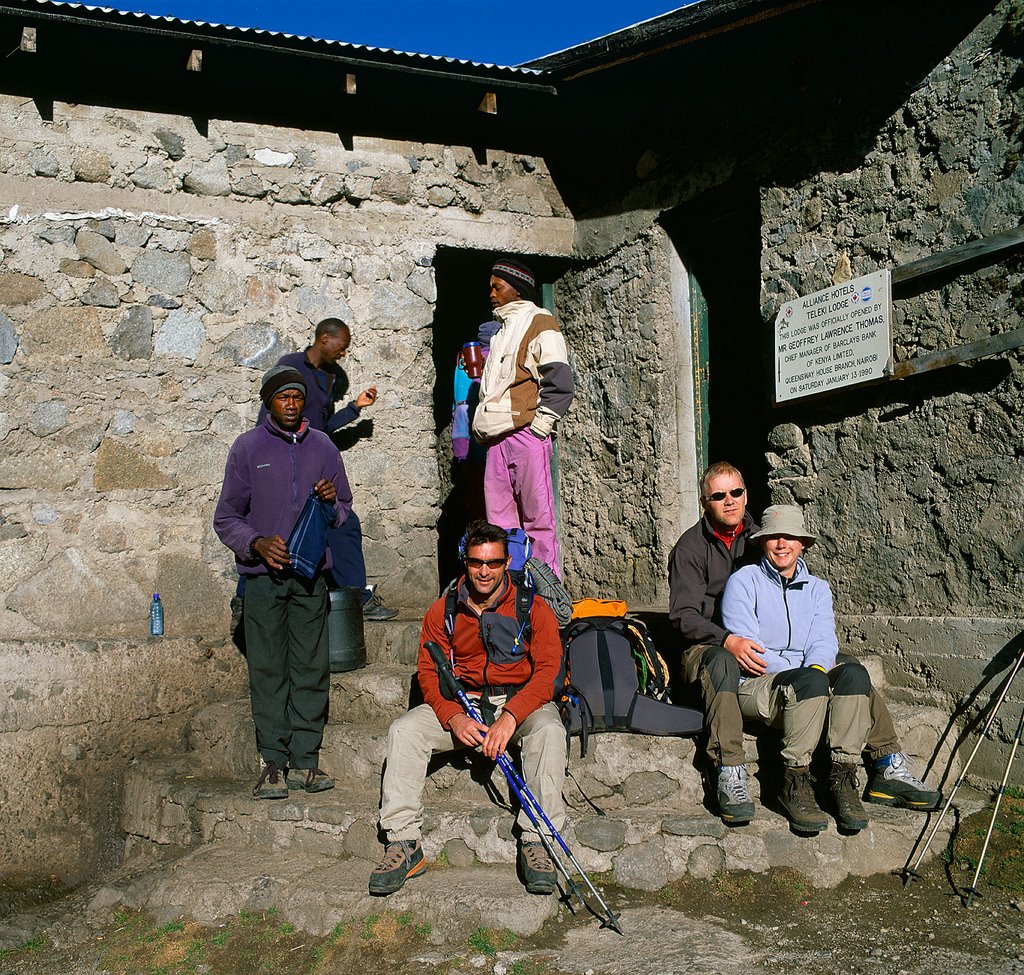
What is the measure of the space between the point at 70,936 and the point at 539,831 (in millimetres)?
1886

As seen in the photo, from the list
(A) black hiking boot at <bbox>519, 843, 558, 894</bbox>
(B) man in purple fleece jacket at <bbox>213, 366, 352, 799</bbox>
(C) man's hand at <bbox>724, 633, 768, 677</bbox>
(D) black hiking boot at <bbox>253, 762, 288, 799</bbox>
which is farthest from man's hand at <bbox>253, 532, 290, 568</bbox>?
(C) man's hand at <bbox>724, 633, 768, 677</bbox>

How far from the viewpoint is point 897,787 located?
4.18 metres

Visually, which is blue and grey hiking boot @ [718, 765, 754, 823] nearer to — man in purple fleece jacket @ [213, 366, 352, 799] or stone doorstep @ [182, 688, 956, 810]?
stone doorstep @ [182, 688, 956, 810]

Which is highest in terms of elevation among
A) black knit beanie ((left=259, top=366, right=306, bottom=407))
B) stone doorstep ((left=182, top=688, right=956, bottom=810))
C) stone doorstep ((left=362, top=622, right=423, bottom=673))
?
black knit beanie ((left=259, top=366, right=306, bottom=407))

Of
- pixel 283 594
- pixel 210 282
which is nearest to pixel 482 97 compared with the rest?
pixel 210 282

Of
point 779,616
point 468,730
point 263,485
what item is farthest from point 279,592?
point 779,616

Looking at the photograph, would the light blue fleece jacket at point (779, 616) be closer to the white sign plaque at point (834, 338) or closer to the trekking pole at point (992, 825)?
the trekking pole at point (992, 825)

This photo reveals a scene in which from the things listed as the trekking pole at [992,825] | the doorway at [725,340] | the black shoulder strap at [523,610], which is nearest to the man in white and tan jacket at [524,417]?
the black shoulder strap at [523,610]

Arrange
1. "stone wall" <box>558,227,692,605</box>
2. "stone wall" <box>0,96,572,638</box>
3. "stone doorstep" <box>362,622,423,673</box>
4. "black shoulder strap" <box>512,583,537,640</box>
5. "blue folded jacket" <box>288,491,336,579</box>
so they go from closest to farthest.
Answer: "black shoulder strap" <box>512,583,537,640</box>, "blue folded jacket" <box>288,491,336,579</box>, "stone doorstep" <box>362,622,423,673</box>, "stone wall" <box>0,96,572,638</box>, "stone wall" <box>558,227,692,605</box>

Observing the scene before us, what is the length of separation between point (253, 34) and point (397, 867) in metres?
4.09

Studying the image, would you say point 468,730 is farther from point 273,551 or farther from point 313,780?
point 273,551

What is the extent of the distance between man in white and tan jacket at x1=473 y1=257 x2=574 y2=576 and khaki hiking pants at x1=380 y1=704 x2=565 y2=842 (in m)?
1.07

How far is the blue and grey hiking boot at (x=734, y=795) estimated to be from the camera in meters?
4.01

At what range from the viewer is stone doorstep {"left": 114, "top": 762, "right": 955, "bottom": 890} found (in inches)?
158
